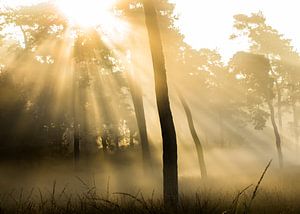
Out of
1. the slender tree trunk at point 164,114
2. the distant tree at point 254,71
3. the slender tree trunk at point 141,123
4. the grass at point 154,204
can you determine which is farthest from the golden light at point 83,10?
the distant tree at point 254,71

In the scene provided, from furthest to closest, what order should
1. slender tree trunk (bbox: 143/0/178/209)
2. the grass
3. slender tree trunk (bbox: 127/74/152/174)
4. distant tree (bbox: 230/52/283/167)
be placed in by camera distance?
distant tree (bbox: 230/52/283/167) → slender tree trunk (bbox: 127/74/152/174) → slender tree trunk (bbox: 143/0/178/209) → the grass

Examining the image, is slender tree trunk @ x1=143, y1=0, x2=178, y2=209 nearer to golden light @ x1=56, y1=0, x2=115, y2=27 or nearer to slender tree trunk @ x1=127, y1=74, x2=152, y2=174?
golden light @ x1=56, y1=0, x2=115, y2=27

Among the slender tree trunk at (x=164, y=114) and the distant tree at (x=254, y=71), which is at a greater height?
the distant tree at (x=254, y=71)

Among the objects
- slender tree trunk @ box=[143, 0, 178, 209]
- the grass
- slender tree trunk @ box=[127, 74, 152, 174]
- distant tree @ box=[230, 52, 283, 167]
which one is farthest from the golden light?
distant tree @ box=[230, 52, 283, 167]

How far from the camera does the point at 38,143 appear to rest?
2942 cm

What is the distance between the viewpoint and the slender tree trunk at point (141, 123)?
26.2 meters

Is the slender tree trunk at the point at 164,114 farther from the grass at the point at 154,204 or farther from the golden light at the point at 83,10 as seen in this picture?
the golden light at the point at 83,10

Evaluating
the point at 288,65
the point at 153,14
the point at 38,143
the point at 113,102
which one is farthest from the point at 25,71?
the point at 288,65

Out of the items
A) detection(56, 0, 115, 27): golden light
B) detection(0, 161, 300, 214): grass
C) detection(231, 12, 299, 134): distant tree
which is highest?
detection(231, 12, 299, 134): distant tree

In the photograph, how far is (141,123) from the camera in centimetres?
2745

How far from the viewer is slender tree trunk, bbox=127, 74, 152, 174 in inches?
1031

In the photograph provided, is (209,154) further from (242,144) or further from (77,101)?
(77,101)

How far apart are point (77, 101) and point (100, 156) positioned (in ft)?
22.3

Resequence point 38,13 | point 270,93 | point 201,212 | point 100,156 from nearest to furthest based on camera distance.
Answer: point 201,212 → point 38,13 → point 270,93 → point 100,156
